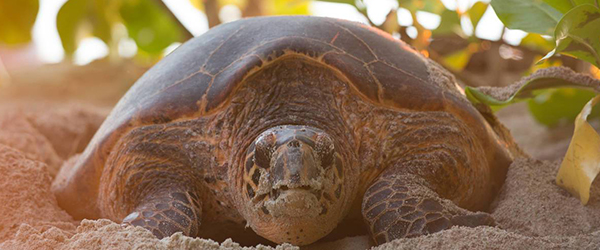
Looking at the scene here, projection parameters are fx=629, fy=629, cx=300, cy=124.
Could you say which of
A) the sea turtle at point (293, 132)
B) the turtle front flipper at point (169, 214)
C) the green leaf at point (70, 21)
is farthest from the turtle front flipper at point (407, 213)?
the green leaf at point (70, 21)

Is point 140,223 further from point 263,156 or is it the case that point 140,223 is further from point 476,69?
point 476,69

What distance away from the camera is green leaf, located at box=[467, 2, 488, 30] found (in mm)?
3615

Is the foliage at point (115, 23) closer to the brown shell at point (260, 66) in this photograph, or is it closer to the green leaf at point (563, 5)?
the brown shell at point (260, 66)

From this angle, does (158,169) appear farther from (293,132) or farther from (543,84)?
(543,84)

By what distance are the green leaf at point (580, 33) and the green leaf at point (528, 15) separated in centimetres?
13

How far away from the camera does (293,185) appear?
155 cm

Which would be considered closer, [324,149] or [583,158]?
[324,149]

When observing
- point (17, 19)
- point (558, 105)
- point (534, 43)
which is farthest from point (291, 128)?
point (17, 19)

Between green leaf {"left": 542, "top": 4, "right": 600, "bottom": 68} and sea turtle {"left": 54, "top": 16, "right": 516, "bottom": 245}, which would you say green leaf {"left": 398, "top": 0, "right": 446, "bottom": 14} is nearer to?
sea turtle {"left": 54, "top": 16, "right": 516, "bottom": 245}

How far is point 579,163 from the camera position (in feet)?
6.35

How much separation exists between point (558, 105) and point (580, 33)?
1.58 metres

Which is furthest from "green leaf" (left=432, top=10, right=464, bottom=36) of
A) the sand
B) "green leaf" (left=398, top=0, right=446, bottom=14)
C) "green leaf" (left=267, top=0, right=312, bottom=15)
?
"green leaf" (left=267, top=0, right=312, bottom=15)

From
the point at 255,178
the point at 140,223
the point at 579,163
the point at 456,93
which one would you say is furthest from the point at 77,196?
the point at 579,163

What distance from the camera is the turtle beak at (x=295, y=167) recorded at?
1553 mm
